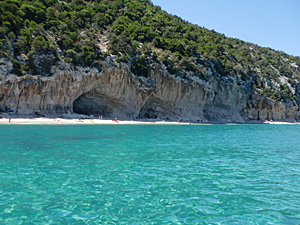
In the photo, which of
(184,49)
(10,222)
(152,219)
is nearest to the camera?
(10,222)

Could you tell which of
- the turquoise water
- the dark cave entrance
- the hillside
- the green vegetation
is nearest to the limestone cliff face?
the dark cave entrance

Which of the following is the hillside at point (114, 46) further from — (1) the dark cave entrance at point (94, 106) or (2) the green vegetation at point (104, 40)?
(1) the dark cave entrance at point (94, 106)

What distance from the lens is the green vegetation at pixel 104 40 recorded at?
133 feet

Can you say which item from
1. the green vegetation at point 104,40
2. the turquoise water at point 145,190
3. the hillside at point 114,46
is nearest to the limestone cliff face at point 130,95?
the hillside at point 114,46

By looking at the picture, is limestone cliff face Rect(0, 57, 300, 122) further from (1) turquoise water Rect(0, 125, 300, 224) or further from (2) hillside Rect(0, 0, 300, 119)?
(1) turquoise water Rect(0, 125, 300, 224)

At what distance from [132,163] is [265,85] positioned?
7657 centimetres

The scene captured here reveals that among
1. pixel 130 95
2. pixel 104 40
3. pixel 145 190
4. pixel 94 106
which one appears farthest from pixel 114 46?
pixel 145 190

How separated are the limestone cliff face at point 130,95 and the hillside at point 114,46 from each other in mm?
875

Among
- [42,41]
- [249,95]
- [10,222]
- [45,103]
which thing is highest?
[42,41]

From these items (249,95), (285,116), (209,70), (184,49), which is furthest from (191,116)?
(285,116)

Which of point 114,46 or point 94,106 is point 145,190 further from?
point 114,46

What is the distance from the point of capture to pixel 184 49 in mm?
62562

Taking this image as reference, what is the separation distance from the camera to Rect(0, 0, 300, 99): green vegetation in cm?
4069

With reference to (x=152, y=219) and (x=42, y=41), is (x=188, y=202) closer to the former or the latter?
(x=152, y=219)
